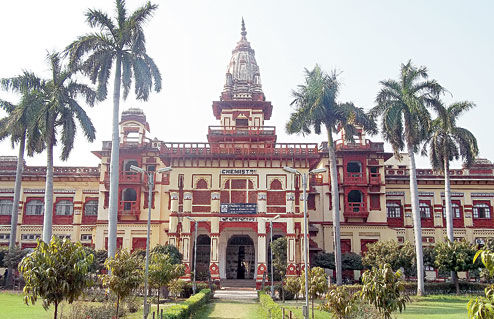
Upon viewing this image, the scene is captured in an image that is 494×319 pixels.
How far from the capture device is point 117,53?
105 ft

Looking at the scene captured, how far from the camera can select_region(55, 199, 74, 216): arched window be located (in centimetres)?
5119

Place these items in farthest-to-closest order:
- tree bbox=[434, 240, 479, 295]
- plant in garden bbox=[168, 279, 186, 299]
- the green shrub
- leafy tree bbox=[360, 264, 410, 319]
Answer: tree bbox=[434, 240, 479, 295] → plant in garden bbox=[168, 279, 186, 299] → the green shrub → leafy tree bbox=[360, 264, 410, 319]

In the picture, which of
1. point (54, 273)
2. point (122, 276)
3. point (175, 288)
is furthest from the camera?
point (175, 288)

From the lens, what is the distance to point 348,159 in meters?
49.2

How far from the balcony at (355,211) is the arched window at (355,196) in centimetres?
136

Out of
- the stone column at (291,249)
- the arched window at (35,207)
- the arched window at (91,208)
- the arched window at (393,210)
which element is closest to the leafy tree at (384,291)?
the stone column at (291,249)

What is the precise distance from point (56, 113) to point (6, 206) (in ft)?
76.2

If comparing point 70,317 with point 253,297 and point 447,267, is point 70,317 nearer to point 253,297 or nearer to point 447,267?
point 253,297

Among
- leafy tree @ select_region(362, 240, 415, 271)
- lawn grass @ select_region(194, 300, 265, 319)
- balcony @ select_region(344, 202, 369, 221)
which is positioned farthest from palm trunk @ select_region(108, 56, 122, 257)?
balcony @ select_region(344, 202, 369, 221)

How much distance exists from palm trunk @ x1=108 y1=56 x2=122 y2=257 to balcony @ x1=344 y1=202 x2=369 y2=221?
25.7 m

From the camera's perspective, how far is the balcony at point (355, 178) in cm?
4825

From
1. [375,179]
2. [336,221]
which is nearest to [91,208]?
[336,221]

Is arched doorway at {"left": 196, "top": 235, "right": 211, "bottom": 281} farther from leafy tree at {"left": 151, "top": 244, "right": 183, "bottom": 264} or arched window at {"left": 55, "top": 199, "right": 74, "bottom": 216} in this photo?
arched window at {"left": 55, "top": 199, "right": 74, "bottom": 216}

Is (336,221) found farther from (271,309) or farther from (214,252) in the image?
(271,309)
